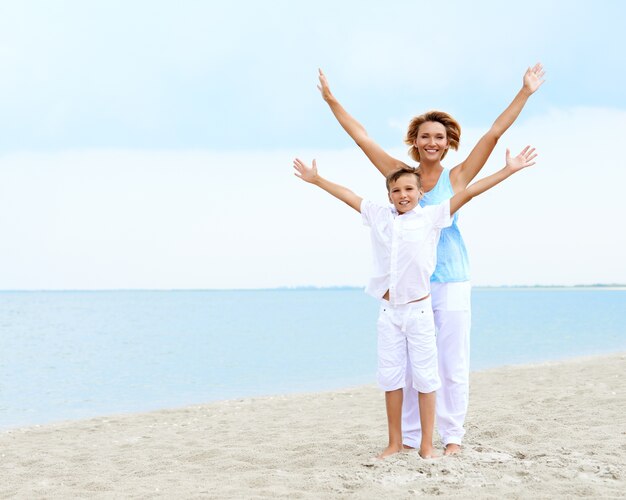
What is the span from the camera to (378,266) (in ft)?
15.0

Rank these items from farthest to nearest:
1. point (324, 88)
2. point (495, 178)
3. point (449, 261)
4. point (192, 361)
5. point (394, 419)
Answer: point (192, 361) → point (324, 88) → point (394, 419) → point (449, 261) → point (495, 178)

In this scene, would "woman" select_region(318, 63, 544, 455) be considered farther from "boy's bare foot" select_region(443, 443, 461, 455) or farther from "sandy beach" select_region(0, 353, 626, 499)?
"sandy beach" select_region(0, 353, 626, 499)

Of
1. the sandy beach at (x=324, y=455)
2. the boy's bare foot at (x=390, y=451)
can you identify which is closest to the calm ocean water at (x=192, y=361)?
the sandy beach at (x=324, y=455)


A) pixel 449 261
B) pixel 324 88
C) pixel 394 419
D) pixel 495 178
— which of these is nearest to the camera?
pixel 495 178

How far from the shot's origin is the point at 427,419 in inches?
180

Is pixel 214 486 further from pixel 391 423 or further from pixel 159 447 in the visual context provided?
pixel 159 447

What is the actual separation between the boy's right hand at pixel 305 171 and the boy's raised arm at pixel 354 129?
495 mm

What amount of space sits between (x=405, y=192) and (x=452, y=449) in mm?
1660

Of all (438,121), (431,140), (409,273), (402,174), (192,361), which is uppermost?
(438,121)

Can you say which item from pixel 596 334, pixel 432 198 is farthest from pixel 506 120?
pixel 596 334

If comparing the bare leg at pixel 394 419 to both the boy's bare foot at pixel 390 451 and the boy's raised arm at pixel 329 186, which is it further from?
the boy's raised arm at pixel 329 186

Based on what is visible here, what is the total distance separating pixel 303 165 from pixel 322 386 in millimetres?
9349

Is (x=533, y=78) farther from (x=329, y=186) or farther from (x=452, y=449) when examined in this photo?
(x=452, y=449)

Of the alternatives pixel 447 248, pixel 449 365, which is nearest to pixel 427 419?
pixel 449 365
